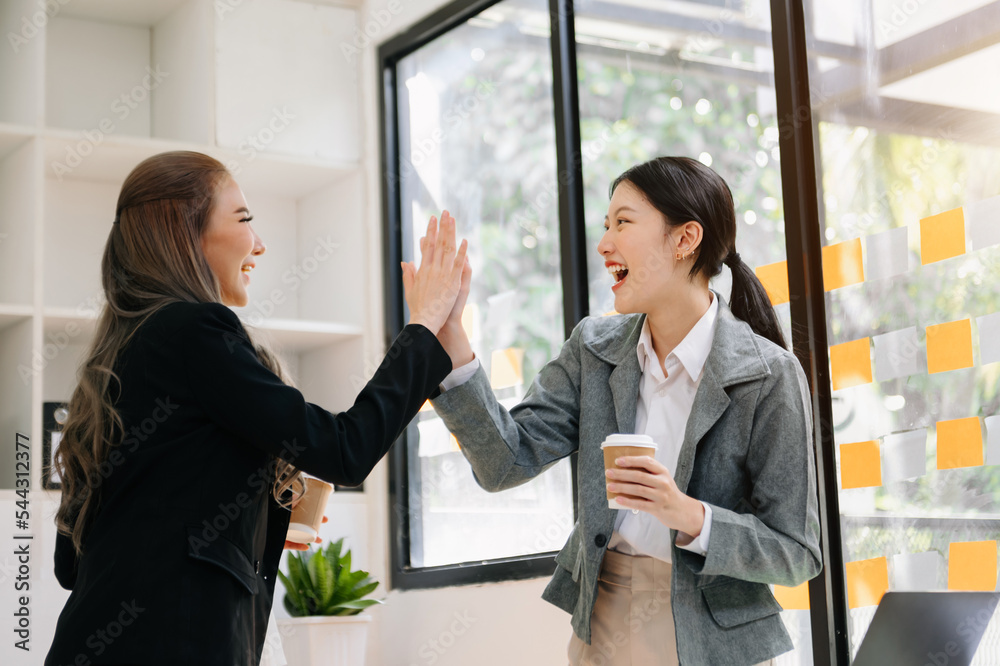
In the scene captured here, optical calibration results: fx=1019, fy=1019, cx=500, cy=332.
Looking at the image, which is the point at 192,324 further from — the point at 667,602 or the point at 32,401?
the point at 32,401

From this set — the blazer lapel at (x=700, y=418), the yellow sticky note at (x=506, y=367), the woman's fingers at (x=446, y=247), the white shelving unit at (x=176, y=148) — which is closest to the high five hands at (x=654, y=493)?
the blazer lapel at (x=700, y=418)

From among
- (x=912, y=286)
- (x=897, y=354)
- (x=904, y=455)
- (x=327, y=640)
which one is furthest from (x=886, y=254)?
(x=327, y=640)

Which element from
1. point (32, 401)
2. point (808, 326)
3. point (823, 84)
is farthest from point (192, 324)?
point (32, 401)

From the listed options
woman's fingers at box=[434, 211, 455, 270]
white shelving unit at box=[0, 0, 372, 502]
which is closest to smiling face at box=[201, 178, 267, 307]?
woman's fingers at box=[434, 211, 455, 270]

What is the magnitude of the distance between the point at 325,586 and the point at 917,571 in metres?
1.98

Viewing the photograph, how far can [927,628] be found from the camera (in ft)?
5.64

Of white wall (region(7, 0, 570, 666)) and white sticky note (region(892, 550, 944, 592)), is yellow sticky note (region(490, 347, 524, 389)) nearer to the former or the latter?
white wall (region(7, 0, 570, 666))

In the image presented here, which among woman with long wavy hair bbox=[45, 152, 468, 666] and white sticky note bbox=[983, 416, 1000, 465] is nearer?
woman with long wavy hair bbox=[45, 152, 468, 666]

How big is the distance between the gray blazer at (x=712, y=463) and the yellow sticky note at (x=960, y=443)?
55cm

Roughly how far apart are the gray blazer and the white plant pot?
1.70 meters

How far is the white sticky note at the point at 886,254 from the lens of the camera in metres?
2.23

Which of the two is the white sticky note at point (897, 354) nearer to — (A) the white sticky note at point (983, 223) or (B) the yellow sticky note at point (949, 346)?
(B) the yellow sticky note at point (949, 346)

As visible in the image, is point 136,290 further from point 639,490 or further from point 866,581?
point 866,581

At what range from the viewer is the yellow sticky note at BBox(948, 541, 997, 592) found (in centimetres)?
199
